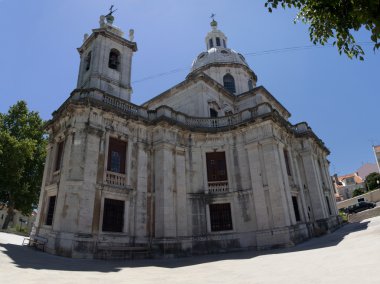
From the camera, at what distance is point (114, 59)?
21.0m

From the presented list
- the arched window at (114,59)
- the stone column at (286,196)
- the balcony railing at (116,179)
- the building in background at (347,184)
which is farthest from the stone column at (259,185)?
the building in background at (347,184)

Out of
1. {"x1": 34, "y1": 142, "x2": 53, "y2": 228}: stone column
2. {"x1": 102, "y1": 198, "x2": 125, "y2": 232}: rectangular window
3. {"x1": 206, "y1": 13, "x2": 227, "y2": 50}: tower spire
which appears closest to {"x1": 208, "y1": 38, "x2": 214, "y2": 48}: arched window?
{"x1": 206, "y1": 13, "x2": 227, "y2": 50}: tower spire

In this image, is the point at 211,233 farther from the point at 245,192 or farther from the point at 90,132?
the point at 90,132

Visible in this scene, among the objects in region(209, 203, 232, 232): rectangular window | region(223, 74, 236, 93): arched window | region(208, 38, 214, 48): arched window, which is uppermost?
region(208, 38, 214, 48): arched window

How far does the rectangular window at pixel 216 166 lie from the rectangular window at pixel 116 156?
5910 millimetres

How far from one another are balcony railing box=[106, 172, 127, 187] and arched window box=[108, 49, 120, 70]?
30.2 ft

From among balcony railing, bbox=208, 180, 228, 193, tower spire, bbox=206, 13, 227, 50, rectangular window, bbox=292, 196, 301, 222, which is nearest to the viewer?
balcony railing, bbox=208, 180, 228, 193

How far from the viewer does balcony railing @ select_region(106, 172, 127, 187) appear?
1533 cm

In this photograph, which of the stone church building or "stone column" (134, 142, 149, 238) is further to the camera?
"stone column" (134, 142, 149, 238)

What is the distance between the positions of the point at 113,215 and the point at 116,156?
3434mm

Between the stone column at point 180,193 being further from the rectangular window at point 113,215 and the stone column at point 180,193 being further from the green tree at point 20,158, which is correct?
the green tree at point 20,158

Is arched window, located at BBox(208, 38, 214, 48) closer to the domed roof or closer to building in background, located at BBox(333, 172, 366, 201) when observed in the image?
the domed roof

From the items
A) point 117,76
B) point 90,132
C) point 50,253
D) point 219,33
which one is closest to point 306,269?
point 50,253

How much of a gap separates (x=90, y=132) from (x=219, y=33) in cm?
2715
